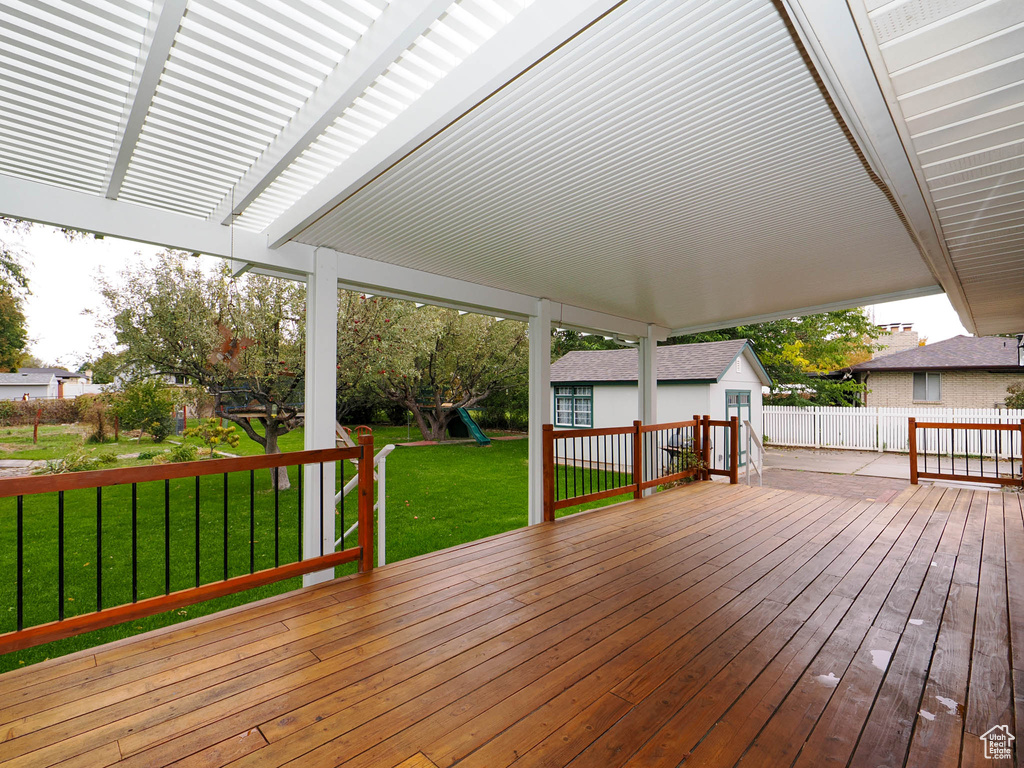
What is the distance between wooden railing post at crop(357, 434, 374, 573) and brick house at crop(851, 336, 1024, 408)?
1729 centimetres

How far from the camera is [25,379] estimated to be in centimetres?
585

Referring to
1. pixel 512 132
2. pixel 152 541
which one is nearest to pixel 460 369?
pixel 152 541

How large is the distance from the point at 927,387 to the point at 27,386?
819 inches

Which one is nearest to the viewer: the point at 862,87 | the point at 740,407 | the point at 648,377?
the point at 862,87

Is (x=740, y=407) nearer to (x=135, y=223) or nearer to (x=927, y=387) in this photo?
(x=927, y=387)

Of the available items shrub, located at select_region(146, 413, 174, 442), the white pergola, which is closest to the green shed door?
the white pergola

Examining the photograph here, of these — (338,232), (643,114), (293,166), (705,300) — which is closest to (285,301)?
(338,232)

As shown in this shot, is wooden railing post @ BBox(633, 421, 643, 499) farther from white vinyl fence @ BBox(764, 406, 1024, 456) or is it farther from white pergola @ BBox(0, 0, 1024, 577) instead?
white vinyl fence @ BBox(764, 406, 1024, 456)

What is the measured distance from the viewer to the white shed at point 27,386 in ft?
18.4

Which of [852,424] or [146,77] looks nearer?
[146,77]

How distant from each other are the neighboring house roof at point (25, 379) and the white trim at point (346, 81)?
5151 mm

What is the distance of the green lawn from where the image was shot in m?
4.67

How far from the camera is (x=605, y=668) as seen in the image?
219cm

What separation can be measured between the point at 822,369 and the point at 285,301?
16.8m
